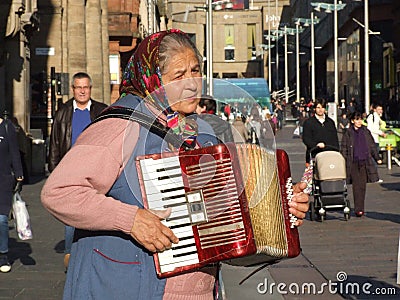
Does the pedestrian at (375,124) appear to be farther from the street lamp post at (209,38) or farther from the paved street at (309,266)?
the paved street at (309,266)

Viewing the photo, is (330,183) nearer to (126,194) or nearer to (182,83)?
(182,83)

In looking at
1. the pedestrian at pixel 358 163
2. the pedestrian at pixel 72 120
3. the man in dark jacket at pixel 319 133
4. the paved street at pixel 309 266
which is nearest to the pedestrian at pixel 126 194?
the paved street at pixel 309 266

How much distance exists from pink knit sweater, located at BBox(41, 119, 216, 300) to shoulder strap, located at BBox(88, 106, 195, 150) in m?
0.03

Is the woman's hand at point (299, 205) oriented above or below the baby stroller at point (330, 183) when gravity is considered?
above

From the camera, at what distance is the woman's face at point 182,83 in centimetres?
421

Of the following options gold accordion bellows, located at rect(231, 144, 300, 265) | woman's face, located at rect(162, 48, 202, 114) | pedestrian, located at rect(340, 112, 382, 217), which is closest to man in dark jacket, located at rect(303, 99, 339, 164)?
pedestrian, located at rect(340, 112, 382, 217)

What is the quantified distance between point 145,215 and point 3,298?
5.98 meters

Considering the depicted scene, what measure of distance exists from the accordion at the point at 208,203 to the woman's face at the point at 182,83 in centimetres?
25

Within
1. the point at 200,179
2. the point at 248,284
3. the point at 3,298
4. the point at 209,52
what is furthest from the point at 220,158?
the point at 209,52

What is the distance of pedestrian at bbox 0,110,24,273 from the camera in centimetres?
1138

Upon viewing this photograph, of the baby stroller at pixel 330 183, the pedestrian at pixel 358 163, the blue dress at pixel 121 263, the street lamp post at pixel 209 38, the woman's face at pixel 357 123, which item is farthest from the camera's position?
the woman's face at pixel 357 123

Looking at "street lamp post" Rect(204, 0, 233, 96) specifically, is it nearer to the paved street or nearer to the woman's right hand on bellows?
the woman's right hand on bellows

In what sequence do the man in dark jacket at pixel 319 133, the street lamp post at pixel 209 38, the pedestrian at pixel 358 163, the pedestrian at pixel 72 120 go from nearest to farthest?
1. the street lamp post at pixel 209 38
2. the pedestrian at pixel 72 120
3. the pedestrian at pixel 358 163
4. the man in dark jacket at pixel 319 133

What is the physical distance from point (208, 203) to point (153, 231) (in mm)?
247
